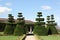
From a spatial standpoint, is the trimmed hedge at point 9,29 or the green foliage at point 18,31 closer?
the green foliage at point 18,31

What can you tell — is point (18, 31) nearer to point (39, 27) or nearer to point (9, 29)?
point (9, 29)

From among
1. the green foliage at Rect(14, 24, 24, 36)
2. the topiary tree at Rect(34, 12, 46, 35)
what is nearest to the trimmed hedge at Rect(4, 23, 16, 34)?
the green foliage at Rect(14, 24, 24, 36)

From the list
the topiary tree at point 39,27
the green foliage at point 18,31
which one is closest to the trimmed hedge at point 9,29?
the green foliage at point 18,31

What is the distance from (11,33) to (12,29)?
0.98 meters

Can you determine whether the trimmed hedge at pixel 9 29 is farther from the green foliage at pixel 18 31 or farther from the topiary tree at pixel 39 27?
the topiary tree at pixel 39 27

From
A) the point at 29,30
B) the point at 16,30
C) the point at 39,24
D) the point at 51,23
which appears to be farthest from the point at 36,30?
the point at 29,30

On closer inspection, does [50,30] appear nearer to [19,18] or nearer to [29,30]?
[19,18]

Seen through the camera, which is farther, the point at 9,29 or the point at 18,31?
the point at 9,29

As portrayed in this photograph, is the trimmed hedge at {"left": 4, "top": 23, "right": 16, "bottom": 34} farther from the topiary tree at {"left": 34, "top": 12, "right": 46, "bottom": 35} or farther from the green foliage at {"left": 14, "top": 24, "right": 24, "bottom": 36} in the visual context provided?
the topiary tree at {"left": 34, "top": 12, "right": 46, "bottom": 35}

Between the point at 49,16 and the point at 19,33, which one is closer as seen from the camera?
the point at 19,33

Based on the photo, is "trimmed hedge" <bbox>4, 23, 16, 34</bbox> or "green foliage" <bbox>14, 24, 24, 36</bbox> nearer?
"green foliage" <bbox>14, 24, 24, 36</bbox>

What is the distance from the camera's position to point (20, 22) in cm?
4297

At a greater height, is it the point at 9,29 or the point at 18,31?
the point at 9,29

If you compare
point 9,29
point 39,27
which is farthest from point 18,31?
point 39,27
